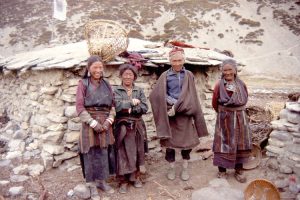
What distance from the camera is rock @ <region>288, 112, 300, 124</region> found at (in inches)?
173

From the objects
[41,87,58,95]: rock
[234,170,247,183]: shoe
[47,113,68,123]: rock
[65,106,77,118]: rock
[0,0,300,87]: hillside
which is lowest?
[234,170,247,183]: shoe

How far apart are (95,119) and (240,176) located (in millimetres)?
2100

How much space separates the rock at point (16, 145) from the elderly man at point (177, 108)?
260 cm

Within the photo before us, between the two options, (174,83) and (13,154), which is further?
(13,154)

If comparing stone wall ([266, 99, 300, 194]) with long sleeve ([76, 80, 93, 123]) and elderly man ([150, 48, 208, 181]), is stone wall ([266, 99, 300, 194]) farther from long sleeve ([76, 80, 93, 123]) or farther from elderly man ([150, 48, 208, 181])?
long sleeve ([76, 80, 93, 123])

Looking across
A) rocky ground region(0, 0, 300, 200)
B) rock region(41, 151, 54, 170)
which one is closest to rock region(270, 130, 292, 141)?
rock region(41, 151, 54, 170)

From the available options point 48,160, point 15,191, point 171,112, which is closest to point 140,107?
point 171,112

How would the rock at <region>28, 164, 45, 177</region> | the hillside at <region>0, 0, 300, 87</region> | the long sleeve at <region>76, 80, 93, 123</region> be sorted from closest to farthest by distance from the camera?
the long sleeve at <region>76, 80, 93, 123</region>
the rock at <region>28, 164, 45, 177</region>
the hillside at <region>0, 0, 300, 87</region>

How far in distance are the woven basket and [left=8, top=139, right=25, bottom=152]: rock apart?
3.69m

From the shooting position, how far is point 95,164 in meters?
4.09

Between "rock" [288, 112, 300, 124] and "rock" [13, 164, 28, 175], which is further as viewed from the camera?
"rock" [13, 164, 28, 175]

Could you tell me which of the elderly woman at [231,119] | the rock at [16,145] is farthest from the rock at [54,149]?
the elderly woman at [231,119]

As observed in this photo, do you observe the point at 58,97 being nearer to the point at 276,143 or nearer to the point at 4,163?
the point at 4,163

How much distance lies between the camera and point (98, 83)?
412 centimetres
